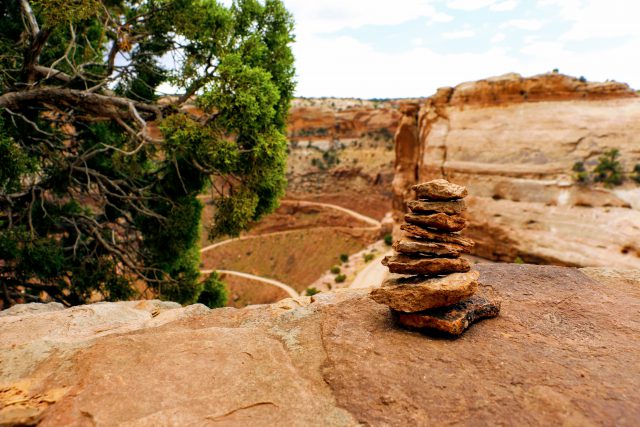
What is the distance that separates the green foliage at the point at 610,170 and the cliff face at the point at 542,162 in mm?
320

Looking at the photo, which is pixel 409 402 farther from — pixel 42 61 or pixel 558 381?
pixel 42 61

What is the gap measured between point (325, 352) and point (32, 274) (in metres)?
9.97

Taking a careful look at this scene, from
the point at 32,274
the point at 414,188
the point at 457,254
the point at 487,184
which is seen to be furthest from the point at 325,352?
the point at 487,184

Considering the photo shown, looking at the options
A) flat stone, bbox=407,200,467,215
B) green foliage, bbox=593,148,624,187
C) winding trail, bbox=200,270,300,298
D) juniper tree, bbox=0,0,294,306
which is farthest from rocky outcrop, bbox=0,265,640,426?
winding trail, bbox=200,270,300,298

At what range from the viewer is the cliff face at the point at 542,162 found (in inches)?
687

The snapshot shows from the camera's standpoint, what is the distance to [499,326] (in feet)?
19.3

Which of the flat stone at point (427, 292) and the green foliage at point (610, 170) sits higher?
the green foliage at point (610, 170)

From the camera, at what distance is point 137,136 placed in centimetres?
1027

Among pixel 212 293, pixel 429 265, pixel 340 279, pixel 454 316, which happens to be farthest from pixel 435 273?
pixel 340 279

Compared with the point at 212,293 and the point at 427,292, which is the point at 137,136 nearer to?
the point at 212,293

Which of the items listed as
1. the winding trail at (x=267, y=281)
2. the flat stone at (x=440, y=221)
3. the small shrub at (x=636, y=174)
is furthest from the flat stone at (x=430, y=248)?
the winding trail at (x=267, y=281)

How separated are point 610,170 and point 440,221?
1666 cm

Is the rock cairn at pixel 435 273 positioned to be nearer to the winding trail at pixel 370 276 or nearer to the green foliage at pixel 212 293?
the green foliage at pixel 212 293

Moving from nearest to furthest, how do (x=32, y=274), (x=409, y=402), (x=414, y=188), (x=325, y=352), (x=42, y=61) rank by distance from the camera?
(x=409, y=402)
(x=325, y=352)
(x=414, y=188)
(x=32, y=274)
(x=42, y=61)
